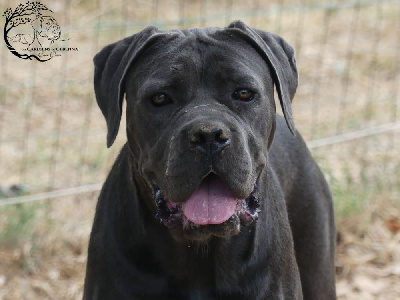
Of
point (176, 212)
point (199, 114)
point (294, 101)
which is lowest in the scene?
point (176, 212)

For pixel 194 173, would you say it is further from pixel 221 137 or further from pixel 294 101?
pixel 294 101

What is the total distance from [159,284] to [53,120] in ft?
15.3

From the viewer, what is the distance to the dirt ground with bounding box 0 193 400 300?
562 centimetres

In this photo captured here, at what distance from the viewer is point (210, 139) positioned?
325cm

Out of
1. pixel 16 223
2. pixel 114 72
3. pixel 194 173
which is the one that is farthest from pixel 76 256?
pixel 194 173

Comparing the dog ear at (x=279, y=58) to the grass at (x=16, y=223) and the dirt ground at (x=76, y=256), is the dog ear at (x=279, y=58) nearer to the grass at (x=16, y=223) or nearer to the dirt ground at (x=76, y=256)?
the dirt ground at (x=76, y=256)

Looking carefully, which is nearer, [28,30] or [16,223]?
[16,223]

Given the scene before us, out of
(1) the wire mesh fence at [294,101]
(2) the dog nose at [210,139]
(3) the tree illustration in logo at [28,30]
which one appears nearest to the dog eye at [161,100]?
(2) the dog nose at [210,139]

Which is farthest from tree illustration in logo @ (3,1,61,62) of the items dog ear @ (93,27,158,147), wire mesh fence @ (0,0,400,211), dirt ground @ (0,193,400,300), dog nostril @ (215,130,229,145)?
dog nostril @ (215,130,229,145)

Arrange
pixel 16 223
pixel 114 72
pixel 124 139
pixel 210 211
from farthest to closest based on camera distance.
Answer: pixel 124 139
pixel 16 223
pixel 114 72
pixel 210 211

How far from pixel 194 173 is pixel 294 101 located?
5.31 metres

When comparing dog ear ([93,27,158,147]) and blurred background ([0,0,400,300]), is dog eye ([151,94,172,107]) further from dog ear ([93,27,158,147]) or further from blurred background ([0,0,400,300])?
blurred background ([0,0,400,300])

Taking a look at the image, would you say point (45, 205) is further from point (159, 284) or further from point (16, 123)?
point (159, 284)

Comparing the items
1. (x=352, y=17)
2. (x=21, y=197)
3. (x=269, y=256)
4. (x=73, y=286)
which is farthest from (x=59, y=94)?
(x=269, y=256)
